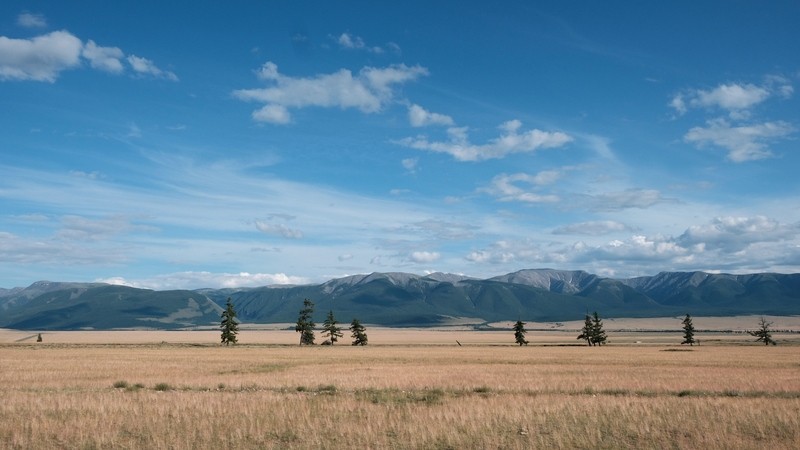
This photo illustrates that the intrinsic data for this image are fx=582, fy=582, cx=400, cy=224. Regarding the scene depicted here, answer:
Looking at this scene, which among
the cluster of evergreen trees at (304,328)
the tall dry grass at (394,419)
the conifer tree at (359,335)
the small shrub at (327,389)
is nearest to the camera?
the tall dry grass at (394,419)

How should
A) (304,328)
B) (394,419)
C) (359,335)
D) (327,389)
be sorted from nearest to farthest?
(394,419) → (327,389) → (359,335) → (304,328)

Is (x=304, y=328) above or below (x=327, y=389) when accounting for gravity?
below

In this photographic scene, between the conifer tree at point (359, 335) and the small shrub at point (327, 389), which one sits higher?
the small shrub at point (327, 389)

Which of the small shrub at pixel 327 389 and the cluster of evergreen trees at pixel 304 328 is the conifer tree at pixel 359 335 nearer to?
the cluster of evergreen trees at pixel 304 328

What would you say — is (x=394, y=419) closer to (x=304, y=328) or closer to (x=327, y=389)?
(x=327, y=389)

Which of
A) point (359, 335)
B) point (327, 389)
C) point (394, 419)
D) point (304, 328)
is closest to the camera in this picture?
point (394, 419)

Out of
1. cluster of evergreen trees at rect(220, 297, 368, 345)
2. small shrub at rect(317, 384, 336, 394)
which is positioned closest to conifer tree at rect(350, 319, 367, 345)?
cluster of evergreen trees at rect(220, 297, 368, 345)

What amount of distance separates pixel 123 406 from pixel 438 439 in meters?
11.8

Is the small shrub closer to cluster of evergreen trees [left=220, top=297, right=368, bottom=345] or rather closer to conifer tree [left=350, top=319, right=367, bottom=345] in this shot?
cluster of evergreen trees [left=220, top=297, right=368, bottom=345]

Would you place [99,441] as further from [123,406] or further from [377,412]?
[377,412]

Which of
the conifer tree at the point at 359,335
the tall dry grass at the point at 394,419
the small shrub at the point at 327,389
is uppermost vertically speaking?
the tall dry grass at the point at 394,419

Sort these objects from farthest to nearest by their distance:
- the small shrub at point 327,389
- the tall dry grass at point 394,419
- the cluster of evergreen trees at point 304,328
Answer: the cluster of evergreen trees at point 304,328, the small shrub at point 327,389, the tall dry grass at point 394,419

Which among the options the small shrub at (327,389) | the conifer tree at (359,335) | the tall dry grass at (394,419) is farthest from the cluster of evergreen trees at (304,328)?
the tall dry grass at (394,419)

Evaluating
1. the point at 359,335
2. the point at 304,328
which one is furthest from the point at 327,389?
the point at 304,328
